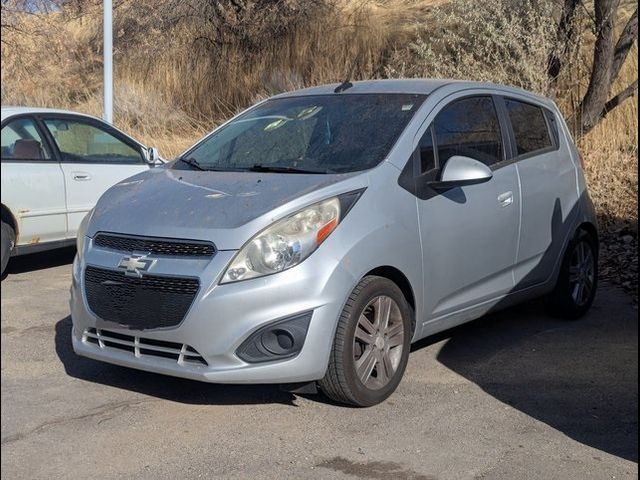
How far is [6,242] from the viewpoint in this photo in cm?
795

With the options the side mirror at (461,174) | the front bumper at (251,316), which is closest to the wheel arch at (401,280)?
the front bumper at (251,316)

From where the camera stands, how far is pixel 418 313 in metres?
5.21

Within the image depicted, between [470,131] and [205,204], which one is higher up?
[470,131]

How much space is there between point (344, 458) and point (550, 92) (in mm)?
8726

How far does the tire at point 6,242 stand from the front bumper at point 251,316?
3.80 meters

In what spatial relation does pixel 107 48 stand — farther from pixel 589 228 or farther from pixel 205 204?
pixel 205 204

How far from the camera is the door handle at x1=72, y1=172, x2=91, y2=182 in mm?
8539

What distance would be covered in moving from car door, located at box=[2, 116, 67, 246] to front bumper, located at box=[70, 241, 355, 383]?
3928 mm

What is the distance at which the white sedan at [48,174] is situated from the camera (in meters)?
8.01

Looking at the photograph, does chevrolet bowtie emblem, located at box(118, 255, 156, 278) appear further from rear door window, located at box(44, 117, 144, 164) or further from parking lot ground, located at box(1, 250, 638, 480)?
rear door window, located at box(44, 117, 144, 164)

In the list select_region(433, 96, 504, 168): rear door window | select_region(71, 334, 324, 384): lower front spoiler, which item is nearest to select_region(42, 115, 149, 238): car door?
select_region(433, 96, 504, 168): rear door window

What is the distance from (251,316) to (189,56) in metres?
13.5

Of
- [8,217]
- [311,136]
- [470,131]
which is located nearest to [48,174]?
[8,217]

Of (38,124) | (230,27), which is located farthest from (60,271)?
(230,27)
